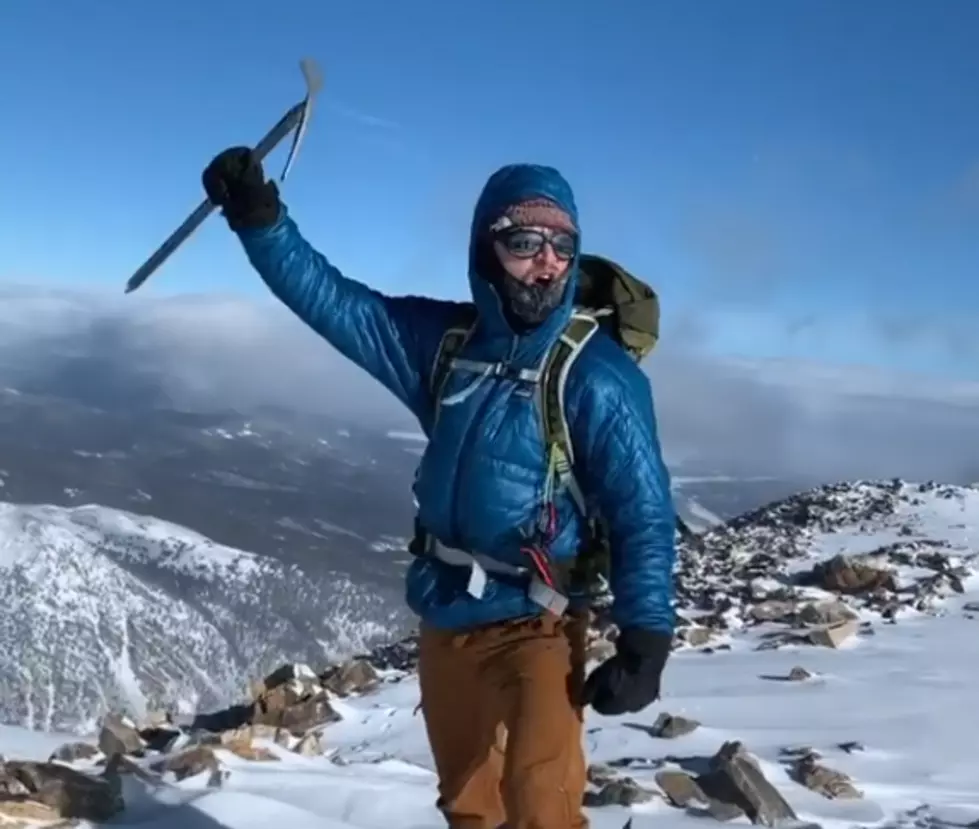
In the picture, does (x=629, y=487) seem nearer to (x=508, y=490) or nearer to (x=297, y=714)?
(x=508, y=490)

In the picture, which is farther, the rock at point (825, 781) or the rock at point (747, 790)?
the rock at point (825, 781)

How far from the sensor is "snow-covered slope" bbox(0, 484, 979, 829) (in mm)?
6285

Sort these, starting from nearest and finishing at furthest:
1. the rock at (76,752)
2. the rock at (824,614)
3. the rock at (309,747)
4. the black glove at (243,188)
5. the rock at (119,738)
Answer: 1. the black glove at (243,188)
2. the rock at (309,747)
3. the rock at (76,752)
4. the rock at (119,738)
5. the rock at (824,614)

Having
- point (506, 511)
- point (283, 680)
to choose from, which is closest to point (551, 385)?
point (506, 511)

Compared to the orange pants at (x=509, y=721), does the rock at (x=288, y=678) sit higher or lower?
lower

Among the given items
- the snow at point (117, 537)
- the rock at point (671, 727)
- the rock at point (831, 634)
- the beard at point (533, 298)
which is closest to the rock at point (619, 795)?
the rock at point (671, 727)

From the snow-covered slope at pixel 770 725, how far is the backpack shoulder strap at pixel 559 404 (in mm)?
2861

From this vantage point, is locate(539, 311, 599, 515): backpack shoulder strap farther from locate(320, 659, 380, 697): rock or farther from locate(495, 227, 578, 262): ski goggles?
locate(320, 659, 380, 697): rock

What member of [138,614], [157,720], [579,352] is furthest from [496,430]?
[138,614]

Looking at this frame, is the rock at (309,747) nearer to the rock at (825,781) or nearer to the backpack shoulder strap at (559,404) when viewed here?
the rock at (825,781)

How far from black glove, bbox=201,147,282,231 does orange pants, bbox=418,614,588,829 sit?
66.7 inches

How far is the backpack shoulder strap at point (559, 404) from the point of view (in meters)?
3.97

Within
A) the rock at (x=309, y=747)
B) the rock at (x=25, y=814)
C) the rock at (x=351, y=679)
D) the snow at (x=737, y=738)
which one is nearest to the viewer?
the rock at (x=25, y=814)

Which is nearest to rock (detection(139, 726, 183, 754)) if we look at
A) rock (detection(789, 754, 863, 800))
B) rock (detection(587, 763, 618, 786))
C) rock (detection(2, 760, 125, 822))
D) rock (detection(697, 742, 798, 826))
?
rock (detection(2, 760, 125, 822))
